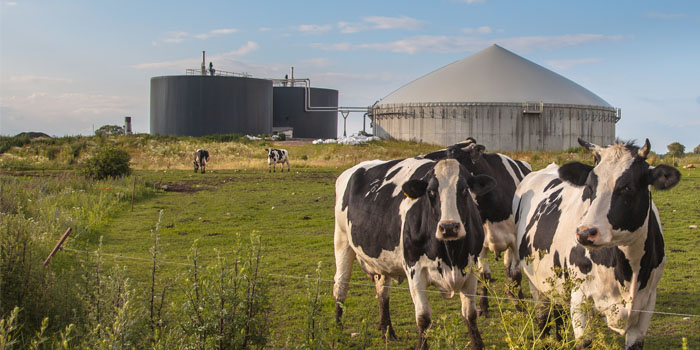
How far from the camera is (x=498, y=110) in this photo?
54.6 m

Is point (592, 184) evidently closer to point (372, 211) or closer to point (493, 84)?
→ point (372, 211)

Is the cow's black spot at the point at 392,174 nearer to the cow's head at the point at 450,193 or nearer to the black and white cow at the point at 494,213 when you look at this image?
the black and white cow at the point at 494,213

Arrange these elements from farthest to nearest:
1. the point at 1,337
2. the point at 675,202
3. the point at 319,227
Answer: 1. the point at 675,202
2. the point at 319,227
3. the point at 1,337

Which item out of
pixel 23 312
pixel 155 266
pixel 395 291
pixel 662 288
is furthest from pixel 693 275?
pixel 23 312

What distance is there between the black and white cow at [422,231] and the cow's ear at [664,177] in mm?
1516

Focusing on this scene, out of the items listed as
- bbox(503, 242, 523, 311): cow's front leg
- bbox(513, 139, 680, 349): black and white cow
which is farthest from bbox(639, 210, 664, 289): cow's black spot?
bbox(503, 242, 523, 311): cow's front leg

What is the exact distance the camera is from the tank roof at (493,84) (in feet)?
184

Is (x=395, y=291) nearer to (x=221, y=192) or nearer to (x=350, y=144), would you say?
(x=221, y=192)

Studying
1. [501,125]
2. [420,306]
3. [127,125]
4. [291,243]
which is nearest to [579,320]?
[420,306]

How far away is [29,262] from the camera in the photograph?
6648mm

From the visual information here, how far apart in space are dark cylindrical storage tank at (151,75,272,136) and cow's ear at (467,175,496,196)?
54.2m

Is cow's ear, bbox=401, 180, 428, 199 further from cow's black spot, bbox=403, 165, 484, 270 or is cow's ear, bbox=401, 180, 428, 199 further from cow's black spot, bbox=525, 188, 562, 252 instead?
cow's black spot, bbox=525, 188, 562, 252

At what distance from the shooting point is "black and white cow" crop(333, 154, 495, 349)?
5883 mm

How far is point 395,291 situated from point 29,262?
4.45 meters
